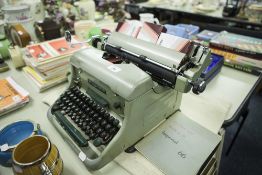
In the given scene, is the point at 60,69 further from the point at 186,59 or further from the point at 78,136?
the point at 186,59

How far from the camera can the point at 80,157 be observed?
67 cm

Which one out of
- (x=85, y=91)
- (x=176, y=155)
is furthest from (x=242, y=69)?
(x=85, y=91)

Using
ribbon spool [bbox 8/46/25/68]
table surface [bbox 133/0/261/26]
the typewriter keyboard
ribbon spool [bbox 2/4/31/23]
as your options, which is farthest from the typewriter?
Result: table surface [bbox 133/0/261/26]

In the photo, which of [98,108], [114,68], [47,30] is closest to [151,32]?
[114,68]

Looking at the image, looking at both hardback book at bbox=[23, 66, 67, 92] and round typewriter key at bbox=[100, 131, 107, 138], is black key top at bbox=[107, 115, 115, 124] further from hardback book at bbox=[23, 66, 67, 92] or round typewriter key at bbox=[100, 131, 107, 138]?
hardback book at bbox=[23, 66, 67, 92]

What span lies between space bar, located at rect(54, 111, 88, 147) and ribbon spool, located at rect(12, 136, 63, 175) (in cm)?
10

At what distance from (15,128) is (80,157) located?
0.29 m

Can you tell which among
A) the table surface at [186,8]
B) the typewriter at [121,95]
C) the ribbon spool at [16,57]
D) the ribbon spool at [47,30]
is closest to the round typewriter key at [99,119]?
the typewriter at [121,95]

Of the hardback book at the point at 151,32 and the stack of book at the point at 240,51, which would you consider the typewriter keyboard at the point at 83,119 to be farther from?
the stack of book at the point at 240,51

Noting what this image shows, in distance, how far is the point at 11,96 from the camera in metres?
0.93

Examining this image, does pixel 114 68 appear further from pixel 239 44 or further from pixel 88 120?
pixel 239 44

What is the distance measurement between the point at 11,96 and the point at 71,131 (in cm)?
42

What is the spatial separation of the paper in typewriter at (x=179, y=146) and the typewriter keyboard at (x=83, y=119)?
130 mm

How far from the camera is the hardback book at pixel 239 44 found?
3.73 feet
